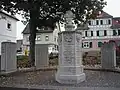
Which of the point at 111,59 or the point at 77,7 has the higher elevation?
the point at 77,7

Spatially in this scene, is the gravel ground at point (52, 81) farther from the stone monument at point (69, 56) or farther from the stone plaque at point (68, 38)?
the stone plaque at point (68, 38)

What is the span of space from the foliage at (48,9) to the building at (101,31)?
42409 mm

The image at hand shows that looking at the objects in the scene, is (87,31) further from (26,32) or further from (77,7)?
(77,7)

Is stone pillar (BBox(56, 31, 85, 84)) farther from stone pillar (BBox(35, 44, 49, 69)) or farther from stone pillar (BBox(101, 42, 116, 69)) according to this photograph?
stone pillar (BBox(35, 44, 49, 69))

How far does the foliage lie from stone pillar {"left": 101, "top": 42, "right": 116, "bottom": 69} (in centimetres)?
660

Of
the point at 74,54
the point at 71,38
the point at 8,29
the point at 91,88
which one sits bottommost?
the point at 91,88

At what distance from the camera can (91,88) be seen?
1073 centimetres

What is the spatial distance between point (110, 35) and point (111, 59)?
5326 centimetres

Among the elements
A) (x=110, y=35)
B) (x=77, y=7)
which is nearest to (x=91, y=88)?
(x=77, y=7)

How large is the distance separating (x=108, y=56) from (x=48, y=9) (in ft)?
29.8

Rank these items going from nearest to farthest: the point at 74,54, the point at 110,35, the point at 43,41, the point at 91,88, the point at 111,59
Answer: the point at 91,88 → the point at 74,54 → the point at 111,59 → the point at 110,35 → the point at 43,41

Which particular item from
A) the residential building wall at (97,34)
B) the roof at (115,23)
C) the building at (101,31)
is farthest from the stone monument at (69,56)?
the roof at (115,23)

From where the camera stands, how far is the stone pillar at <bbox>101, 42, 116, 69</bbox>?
1903 cm

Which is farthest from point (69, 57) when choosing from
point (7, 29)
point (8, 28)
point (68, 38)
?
point (8, 28)
